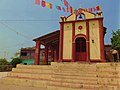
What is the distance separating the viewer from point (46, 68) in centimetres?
1266

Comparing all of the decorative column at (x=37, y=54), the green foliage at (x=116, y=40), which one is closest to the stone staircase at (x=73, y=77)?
the decorative column at (x=37, y=54)

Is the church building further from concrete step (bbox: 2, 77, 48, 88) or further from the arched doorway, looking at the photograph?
concrete step (bbox: 2, 77, 48, 88)

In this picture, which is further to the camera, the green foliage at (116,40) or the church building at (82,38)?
the green foliage at (116,40)

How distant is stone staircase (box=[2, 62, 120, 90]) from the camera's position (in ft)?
27.7

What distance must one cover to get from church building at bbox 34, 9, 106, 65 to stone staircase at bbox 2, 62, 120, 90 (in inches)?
117

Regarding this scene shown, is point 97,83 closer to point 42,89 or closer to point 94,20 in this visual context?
point 42,89

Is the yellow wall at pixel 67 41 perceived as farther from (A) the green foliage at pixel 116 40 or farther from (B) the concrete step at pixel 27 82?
(A) the green foliage at pixel 116 40

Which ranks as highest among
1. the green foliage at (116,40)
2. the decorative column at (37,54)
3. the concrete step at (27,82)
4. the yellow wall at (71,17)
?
the yellow wall at (71,17)

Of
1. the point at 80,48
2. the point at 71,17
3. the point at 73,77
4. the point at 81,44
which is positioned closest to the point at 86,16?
the point at 71,17

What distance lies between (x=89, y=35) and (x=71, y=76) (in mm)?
6702

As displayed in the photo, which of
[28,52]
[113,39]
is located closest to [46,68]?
[113,39]

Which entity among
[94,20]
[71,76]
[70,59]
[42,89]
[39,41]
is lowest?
[42,89]

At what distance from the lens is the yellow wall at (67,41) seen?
15930 mm

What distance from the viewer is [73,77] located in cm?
985
